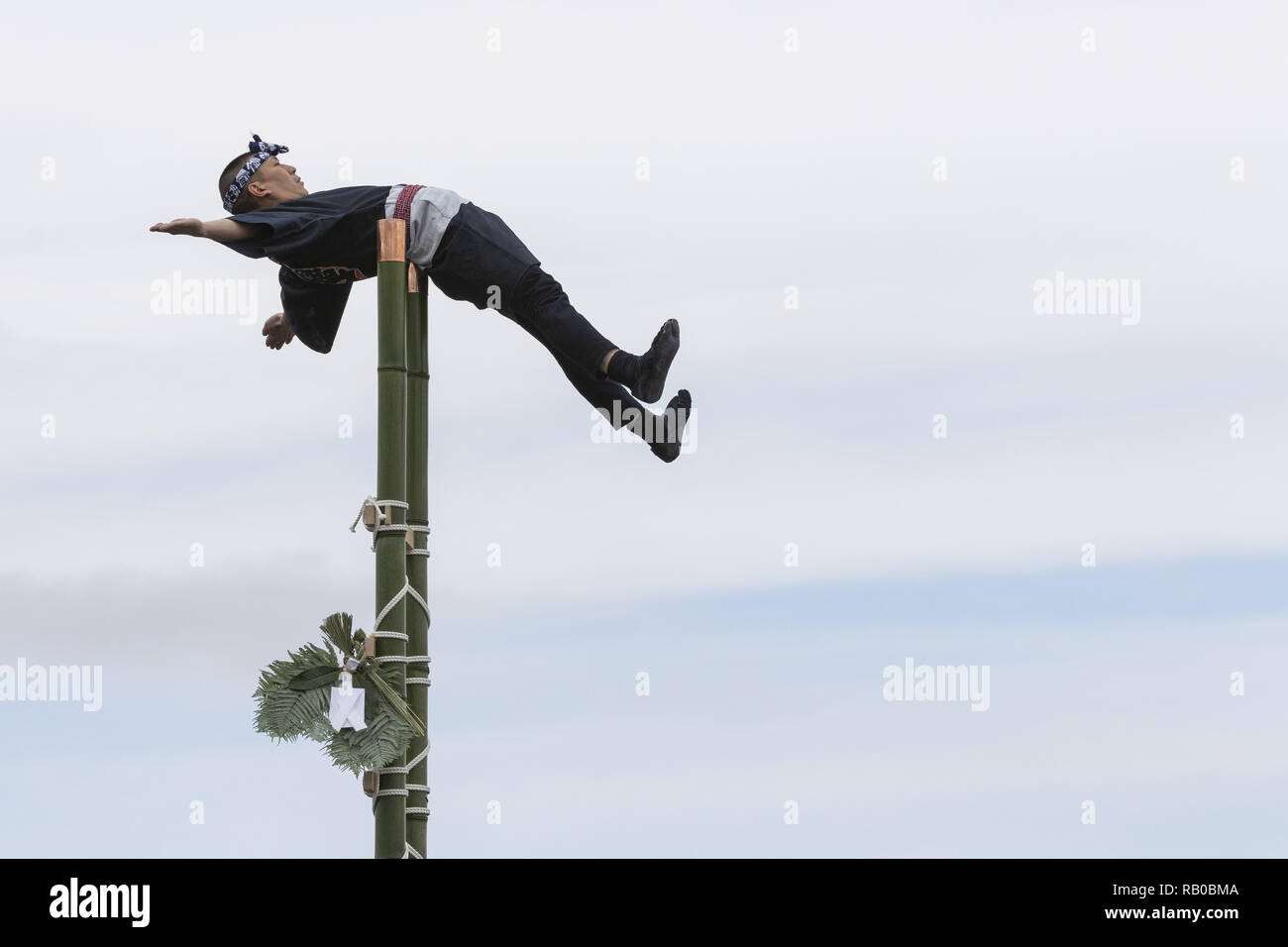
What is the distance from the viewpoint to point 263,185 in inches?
302

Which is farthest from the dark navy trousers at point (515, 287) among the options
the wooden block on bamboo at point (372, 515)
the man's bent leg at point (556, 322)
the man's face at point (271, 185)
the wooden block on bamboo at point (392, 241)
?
the wooden block on bamboo at point (372, 515)

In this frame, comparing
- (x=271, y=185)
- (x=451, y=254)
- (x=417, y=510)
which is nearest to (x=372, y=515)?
(x=417, y=510)

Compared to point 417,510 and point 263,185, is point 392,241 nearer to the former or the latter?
point 263,185

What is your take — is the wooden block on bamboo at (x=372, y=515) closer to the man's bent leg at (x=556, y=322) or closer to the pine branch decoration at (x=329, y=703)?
the pine branch decoration at (x=329, y=703)

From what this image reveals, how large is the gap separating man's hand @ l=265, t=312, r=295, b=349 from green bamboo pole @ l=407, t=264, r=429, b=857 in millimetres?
949

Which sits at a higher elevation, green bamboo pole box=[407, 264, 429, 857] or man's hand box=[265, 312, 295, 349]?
man's hand box=[265, 312, 295, 349]

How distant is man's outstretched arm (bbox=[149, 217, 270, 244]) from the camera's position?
282 inches

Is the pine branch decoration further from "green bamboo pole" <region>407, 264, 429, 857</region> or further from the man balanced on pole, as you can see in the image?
the man balanced on pole

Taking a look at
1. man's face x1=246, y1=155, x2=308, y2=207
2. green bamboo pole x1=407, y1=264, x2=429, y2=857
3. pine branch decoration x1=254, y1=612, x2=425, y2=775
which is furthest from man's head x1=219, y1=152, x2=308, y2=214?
pine branch decoration x1=254, y1=612, x2=425, y2=775

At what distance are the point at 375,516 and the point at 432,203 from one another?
4.82ft

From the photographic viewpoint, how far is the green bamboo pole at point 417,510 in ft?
23.5

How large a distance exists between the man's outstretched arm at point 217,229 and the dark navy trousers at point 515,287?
0.81 meters
